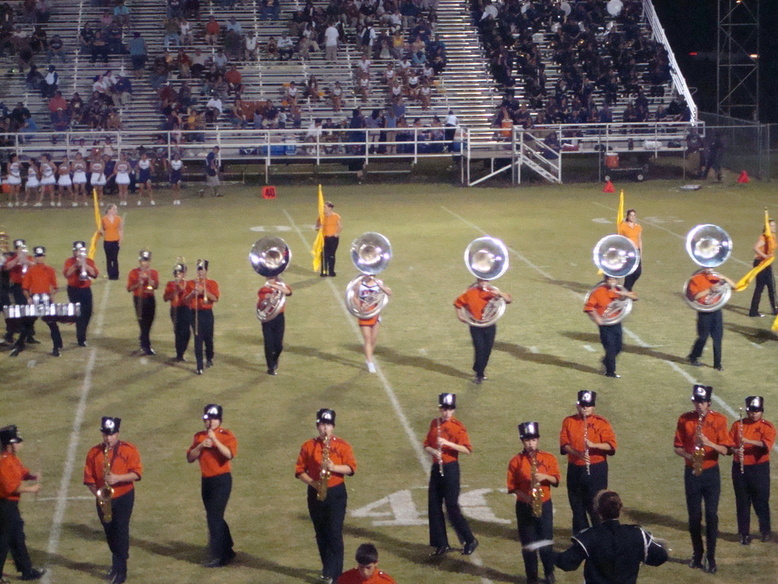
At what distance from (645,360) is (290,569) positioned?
278 inches

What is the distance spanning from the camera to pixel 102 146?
3244 cm

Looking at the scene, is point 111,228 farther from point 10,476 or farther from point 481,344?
point 10,476

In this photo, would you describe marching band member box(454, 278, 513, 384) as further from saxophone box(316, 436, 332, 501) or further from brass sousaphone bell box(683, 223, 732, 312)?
saxophone box(316, 436, 332, 501)

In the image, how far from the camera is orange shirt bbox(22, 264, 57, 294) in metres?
14.4

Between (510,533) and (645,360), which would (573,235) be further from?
(510,533)

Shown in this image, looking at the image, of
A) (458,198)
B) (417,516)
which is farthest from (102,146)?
(417,516)

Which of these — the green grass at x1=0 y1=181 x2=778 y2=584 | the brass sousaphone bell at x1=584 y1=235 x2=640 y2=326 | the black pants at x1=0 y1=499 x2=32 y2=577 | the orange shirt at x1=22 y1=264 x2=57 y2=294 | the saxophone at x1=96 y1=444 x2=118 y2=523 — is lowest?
the green grass at x1=0 y1=181 x2=778 y2=584

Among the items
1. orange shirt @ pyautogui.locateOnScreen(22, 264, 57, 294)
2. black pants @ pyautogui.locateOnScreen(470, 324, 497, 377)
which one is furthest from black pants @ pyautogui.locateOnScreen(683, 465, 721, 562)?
orange shirt @ pyautogui.locateOnScreen(22, 264, 57, 294)

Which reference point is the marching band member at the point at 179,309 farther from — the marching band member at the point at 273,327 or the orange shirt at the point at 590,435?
the orange shirt at the point at 590,435

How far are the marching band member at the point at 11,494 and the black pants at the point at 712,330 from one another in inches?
320

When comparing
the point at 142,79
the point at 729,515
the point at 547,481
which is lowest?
the point at 729,515

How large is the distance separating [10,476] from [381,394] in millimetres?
5605

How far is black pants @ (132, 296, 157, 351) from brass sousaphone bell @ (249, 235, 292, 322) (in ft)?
4.97

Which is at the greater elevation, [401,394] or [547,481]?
[547,481]
